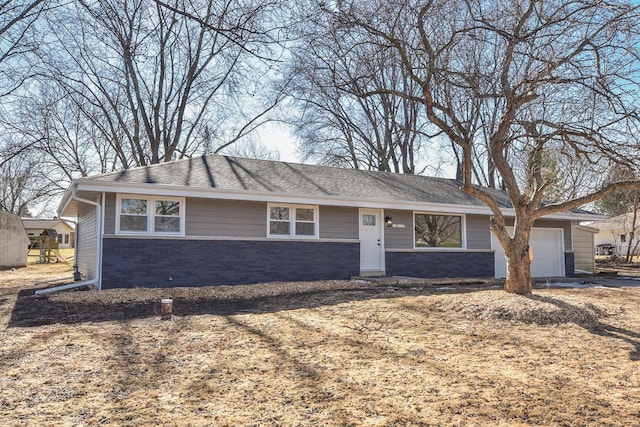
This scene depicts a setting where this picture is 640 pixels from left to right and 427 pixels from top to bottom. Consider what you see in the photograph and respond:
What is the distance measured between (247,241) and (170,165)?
3237 mm

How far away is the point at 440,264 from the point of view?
593 inches

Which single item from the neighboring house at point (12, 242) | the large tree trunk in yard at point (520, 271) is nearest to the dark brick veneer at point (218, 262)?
the large tree trunk in yard at point (520, 271)

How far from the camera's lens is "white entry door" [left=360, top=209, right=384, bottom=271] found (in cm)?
1425

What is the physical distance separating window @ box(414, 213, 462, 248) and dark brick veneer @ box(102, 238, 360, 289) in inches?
101

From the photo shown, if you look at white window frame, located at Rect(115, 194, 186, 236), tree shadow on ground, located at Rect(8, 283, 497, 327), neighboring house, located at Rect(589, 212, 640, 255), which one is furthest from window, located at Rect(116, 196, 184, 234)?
neighboring house, located at Rect(589, 212, 640, 255)

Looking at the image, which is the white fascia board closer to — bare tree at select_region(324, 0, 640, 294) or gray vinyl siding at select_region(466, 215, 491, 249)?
gray vinyl siding at select_region(466, 215, 491, 249)

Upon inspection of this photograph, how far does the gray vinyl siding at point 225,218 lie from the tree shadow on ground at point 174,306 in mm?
2582

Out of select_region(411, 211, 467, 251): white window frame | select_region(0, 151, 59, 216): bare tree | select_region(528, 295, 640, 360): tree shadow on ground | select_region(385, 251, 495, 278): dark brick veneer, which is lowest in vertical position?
select_region(528, 295, 640, 360): tree shadow on ground

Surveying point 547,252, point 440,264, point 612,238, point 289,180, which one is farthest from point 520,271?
point 612,238

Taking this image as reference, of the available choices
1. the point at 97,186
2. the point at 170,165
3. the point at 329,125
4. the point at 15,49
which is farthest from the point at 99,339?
the point at 329,125

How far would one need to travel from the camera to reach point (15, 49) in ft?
37.4

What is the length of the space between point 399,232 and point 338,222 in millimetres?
2291

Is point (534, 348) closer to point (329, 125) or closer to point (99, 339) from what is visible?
point (99, 339)

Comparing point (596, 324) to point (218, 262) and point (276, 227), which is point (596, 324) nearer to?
point (276, 227)
